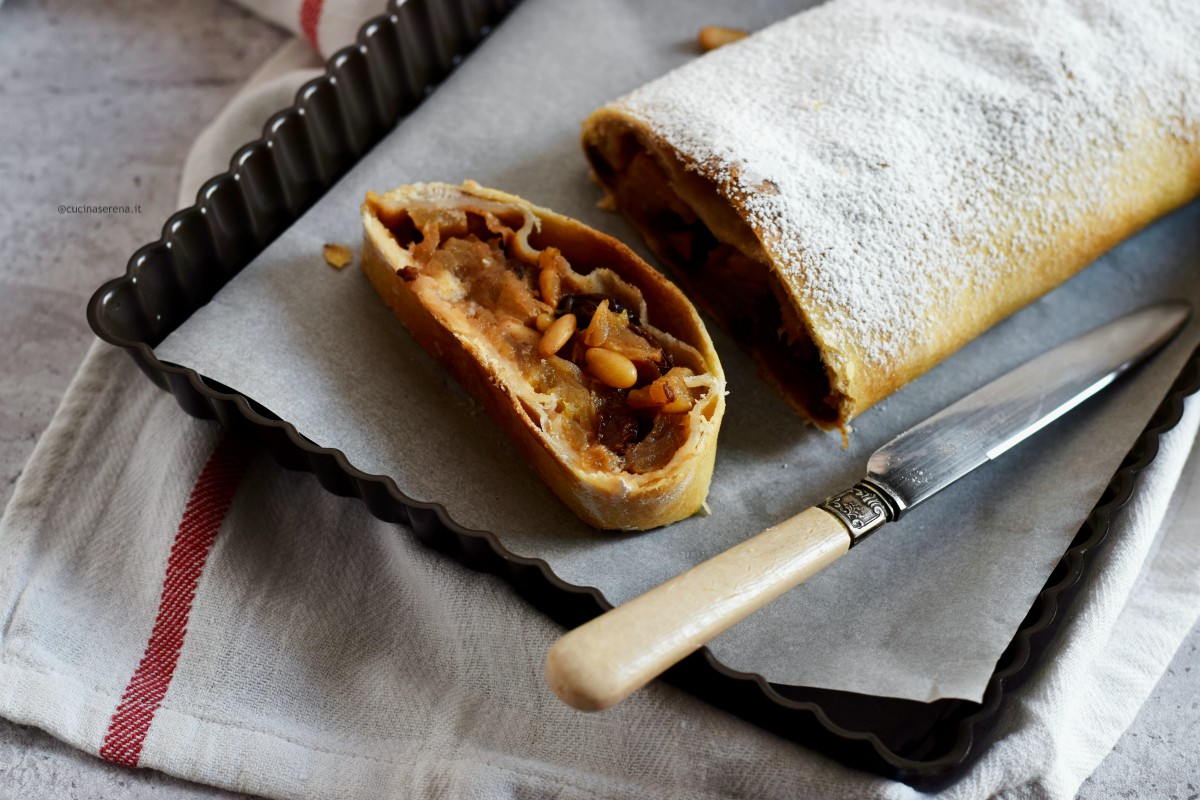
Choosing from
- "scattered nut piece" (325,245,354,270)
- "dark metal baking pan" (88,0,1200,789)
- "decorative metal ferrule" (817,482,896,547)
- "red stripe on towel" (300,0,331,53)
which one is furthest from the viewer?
"red stripe on towel" (300,0,331,53)

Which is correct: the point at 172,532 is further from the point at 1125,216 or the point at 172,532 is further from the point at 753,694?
the point at 1125,216

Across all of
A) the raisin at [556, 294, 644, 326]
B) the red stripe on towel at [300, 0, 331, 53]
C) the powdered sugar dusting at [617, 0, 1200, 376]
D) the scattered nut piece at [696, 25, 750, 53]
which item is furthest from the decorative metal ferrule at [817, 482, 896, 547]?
the red stripe on towel at [300, 0, 331, 53]

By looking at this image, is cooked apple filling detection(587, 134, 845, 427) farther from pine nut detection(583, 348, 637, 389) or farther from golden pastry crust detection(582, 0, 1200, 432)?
pine nut detection(583, 348, 637, 389)

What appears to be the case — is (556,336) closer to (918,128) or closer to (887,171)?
(887,171)

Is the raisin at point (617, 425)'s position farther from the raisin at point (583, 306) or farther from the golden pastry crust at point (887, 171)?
the golden pastry crust at point (887, 171)

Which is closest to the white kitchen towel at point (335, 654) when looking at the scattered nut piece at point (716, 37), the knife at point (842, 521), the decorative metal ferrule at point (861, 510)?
the knife at point (842, 521)
